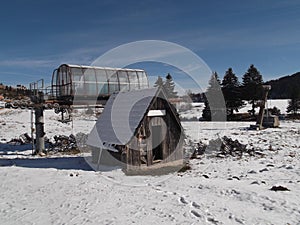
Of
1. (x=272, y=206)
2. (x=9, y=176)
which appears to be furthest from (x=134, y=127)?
(x=272, y=206)

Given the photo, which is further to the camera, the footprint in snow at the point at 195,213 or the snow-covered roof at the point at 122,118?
the snow-covered roof at the point at 122,118

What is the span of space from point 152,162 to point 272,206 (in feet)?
23.4

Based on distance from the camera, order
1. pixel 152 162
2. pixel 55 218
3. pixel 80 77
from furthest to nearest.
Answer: pixel 80 77 < pixel 152 162 < pixel 55 218

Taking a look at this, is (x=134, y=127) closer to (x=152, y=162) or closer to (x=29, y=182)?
(x=152, y=162)

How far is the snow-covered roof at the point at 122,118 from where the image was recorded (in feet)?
44.7

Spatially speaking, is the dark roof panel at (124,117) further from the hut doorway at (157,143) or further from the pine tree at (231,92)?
the pine tree at (231,92)

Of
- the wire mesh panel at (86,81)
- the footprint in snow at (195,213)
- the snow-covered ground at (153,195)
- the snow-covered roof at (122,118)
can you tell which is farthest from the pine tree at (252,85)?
the footprint in snow at (195,213)

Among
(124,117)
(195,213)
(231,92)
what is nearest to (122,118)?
(124,117)

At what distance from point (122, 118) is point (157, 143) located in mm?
2562

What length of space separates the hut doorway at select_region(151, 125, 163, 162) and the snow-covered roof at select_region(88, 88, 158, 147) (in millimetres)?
1938

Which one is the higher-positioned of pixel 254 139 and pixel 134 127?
pixel 134 127

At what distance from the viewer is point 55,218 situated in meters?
7.57

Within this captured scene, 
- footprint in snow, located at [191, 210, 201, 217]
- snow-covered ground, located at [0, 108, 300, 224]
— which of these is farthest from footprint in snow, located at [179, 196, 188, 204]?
footprint in snow, located at [191, 210, 201, 217]

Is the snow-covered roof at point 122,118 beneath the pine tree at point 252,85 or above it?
beneath
